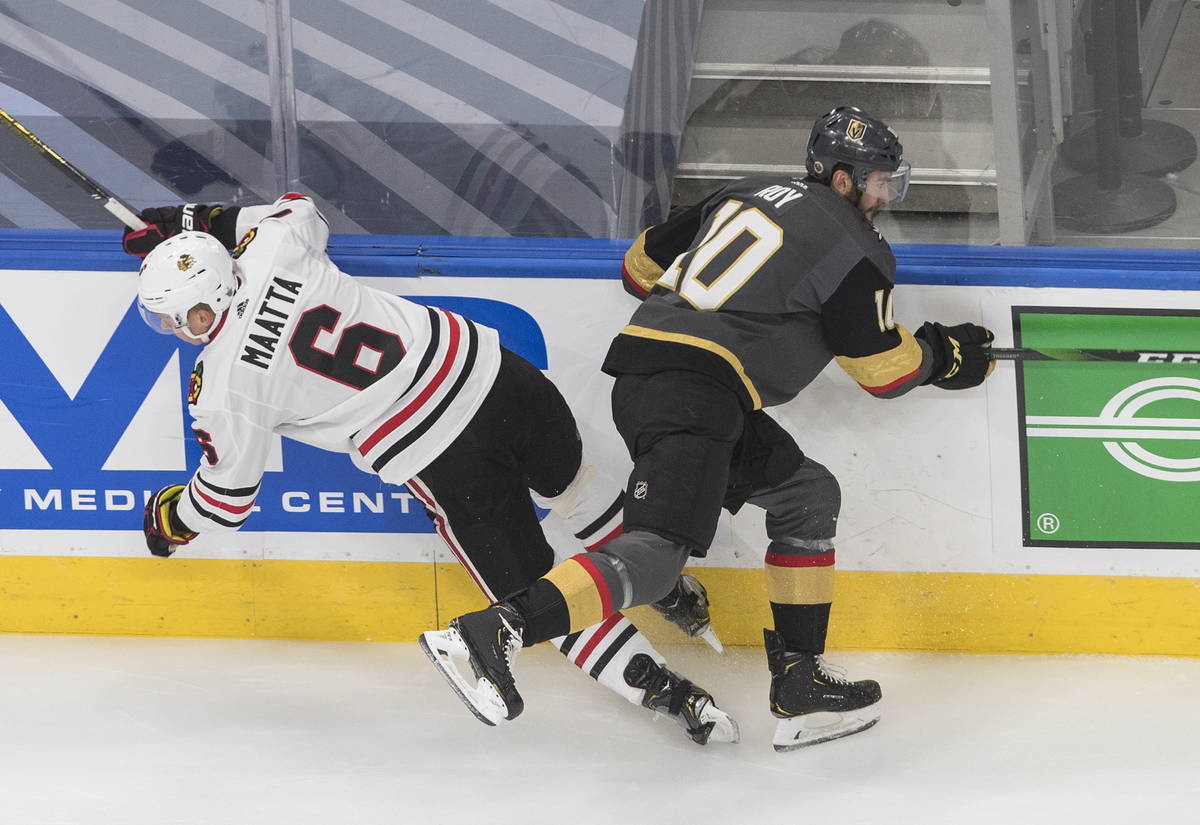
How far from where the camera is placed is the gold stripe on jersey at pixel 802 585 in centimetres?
256

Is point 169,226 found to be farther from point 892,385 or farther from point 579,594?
point 892,385

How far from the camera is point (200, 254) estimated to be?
92.7 inches

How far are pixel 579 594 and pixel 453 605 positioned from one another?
0.90 meters

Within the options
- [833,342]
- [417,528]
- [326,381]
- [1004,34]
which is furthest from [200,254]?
[1004,34]

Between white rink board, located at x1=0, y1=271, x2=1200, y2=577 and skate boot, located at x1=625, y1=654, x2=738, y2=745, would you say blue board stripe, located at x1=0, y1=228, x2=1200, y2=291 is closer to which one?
white rink board, located at x1=0, y1=271, x2=1200, y2=577

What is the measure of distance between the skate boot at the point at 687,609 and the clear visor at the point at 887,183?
961mm

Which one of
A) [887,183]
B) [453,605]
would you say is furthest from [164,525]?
[887,183]

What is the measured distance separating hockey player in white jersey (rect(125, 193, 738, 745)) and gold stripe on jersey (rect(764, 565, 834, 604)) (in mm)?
272

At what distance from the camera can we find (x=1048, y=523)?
287 centimetres

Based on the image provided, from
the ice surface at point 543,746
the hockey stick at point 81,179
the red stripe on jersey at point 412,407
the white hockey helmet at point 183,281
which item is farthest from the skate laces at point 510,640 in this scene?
the hockey stick at point 81,179

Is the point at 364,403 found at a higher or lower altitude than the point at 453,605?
higher

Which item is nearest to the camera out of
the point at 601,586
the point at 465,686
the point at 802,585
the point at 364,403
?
the point at 465,686

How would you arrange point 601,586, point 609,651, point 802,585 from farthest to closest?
1. point 609,651
2. point 802,585
3. point 601,586

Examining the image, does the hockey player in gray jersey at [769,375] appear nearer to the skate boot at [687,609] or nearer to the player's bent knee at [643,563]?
the player's bent knee at [643,563]
